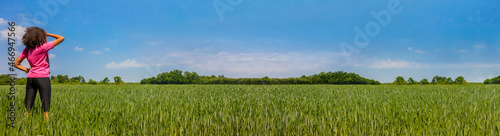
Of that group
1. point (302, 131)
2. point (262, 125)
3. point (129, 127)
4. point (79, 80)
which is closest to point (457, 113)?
point (302, 131)

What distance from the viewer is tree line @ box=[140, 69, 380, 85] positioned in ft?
116

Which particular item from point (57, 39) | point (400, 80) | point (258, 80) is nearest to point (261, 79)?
point (258, 80)

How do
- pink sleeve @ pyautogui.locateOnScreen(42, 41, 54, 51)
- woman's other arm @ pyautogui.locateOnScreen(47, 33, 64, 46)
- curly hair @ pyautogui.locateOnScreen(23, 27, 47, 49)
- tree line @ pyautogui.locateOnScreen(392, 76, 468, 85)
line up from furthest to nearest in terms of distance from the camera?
1. tree line @ pyautogui.locateOnScreen(392, 76, 468, 85)
2. woman's other arm @ pyautogui.locateOnScreen(47, 33, 64, 46)
3. pink sleeve @ pyautogui.locateOnScreen(42, 41, 54, 51)
4. curly hair @ pyautogui.locateOnScreen(23, 27, 47, 49)

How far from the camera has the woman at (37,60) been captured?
4.13 m

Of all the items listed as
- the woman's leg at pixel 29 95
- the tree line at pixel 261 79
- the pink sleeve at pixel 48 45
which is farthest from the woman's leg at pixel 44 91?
the tree line at pixel 261 79

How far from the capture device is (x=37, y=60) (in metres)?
4.19

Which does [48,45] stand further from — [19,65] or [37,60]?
[19,65]

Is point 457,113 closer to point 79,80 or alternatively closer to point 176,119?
point 176,119

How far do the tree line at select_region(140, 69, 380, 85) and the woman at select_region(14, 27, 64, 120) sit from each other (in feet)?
102

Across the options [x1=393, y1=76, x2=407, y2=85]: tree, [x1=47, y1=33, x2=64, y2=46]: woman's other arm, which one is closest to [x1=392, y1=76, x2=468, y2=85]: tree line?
[x1=393, y1=76, x2=407, y2=85]: tree

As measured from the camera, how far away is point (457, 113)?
540 centimetres

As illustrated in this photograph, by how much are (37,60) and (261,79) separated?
104 feet

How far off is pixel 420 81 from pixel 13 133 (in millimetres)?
37037

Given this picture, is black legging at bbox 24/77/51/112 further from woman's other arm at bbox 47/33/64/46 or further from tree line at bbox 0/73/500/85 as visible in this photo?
tree line at bbox 0/73/500/85
